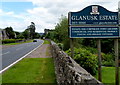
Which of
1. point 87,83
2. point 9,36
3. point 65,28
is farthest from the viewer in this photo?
point 9,36

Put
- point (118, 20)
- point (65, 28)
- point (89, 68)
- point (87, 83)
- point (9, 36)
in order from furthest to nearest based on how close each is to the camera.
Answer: point (9, 36) < point (65, 28) < point (89, 68) < point (118, 20) < point (87, 83)

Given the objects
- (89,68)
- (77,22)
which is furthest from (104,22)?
(89,68)

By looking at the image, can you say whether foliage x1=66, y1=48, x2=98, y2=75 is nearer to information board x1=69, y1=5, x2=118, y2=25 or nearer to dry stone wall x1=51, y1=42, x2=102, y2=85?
information board x1=69, y1=5, x2=118, y2=25

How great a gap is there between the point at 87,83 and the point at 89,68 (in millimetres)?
6950

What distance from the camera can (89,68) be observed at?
9.73 meters

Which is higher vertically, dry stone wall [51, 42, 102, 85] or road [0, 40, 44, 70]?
dry stone wall [51, 42, 102, 85]

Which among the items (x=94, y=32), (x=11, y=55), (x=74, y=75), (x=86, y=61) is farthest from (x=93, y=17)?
(x=11, y=55)

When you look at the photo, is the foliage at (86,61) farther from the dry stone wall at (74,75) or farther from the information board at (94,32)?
Answer: the dry stone wall at (74,75)

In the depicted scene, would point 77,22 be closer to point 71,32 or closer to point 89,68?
point 71,32

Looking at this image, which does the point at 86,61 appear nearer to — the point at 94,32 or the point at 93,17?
the point at 94,32

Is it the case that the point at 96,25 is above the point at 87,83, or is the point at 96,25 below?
above

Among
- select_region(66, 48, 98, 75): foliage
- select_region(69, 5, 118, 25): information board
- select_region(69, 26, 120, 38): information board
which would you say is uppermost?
select_region(69, 5, 118, 25): information board

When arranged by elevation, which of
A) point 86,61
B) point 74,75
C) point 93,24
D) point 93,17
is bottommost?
point 86,61

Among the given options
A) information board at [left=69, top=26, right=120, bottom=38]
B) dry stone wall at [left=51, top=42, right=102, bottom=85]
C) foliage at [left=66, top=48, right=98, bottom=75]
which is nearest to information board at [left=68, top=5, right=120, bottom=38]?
information board at [left=69, top=26, right=120, bottom=38]
